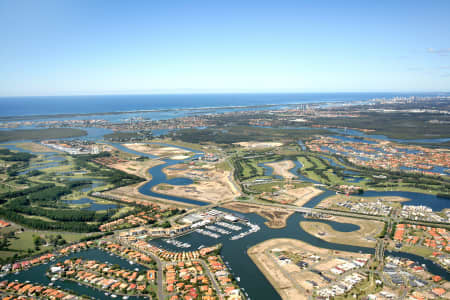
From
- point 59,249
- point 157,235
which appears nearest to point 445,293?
point 157,235

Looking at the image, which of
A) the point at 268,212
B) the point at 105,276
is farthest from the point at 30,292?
the point at 268,212

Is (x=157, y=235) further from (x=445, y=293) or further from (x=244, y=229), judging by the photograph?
(x=445, y=293)

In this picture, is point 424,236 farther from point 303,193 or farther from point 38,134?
point 38,134

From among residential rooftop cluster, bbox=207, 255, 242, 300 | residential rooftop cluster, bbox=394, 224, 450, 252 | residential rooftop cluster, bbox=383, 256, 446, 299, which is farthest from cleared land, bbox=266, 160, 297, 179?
residential rooftop cluster, bbox=207, 255, 242, 300

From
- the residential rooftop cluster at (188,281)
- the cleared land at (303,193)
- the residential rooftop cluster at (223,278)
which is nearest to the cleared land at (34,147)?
the cleared land at (303,193)

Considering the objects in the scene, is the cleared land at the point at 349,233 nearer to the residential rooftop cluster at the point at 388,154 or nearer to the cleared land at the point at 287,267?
the cleared land at the point at 287,267
